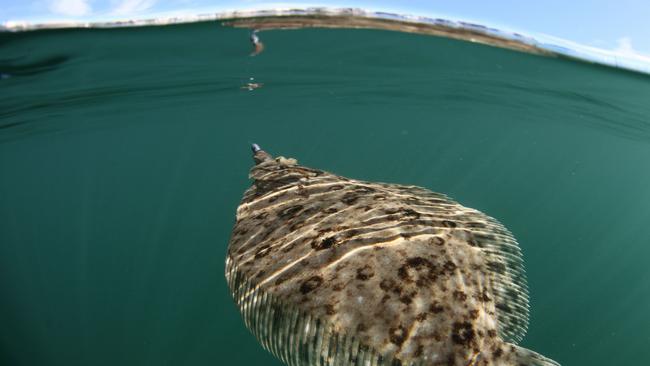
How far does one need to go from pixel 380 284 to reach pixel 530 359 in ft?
3.02

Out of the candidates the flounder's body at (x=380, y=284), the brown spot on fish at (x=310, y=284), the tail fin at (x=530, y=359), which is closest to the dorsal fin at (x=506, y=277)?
the flounder's body at (x=380, y=284)

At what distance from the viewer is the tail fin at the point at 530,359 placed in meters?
2.37

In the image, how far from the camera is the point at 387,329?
2436mm

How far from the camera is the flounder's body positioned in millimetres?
2434

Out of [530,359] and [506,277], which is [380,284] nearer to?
[530,359]

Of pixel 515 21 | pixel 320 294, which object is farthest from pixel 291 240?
pixel 515 21

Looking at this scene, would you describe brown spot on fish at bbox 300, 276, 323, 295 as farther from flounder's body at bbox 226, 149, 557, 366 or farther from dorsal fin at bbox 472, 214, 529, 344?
dorsal fin at bbox 472, 214, 529, 344

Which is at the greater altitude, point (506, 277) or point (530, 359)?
point (506, 277)

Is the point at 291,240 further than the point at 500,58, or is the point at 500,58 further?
the point at 500,58

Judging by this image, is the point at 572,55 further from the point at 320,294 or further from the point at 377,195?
the point at 320,294

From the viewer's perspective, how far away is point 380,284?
2588mm

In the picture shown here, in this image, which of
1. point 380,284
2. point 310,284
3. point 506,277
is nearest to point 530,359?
point 506,277

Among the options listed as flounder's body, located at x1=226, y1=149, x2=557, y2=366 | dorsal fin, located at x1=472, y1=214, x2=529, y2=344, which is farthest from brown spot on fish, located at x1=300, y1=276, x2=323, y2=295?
dorsal fin, located at x1=472, y1=214, x2=529, y2=344

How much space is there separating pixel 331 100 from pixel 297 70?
500 cm
